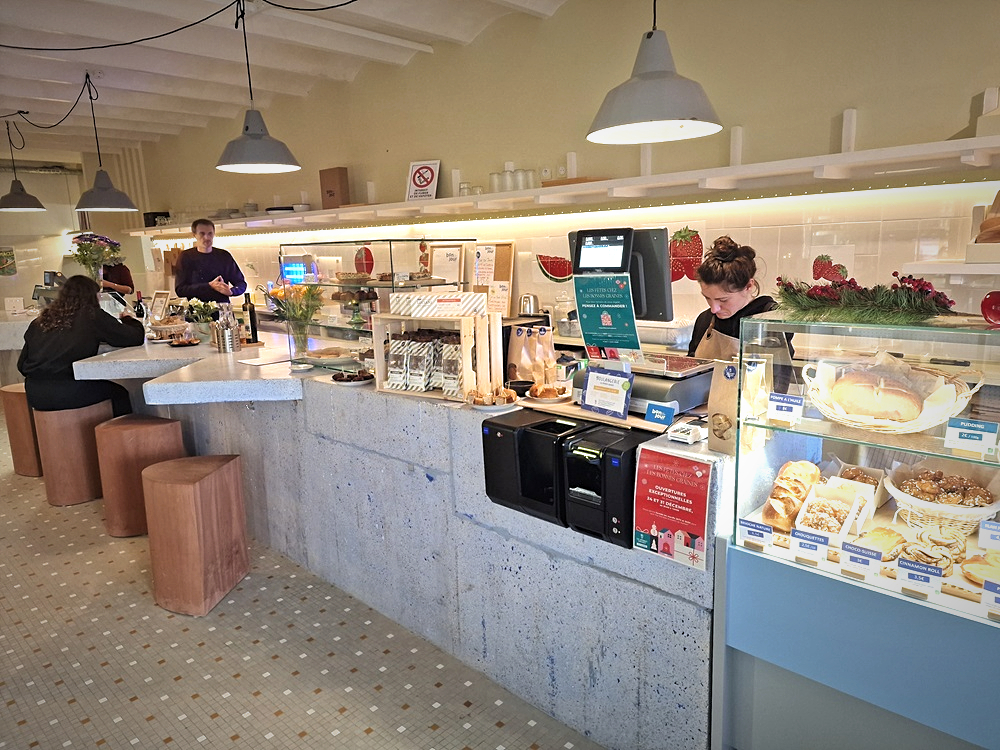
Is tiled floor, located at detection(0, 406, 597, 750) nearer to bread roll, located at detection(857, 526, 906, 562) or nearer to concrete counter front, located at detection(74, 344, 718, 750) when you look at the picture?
concrete counter front, located at detection(74, 344, 718, 750)

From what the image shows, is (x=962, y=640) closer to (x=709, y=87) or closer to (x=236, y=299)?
(x=709, y=87)

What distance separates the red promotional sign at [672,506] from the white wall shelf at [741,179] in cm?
212

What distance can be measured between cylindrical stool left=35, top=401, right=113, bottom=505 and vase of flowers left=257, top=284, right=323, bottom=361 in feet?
6.99

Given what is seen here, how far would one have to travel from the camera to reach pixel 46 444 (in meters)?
4.74

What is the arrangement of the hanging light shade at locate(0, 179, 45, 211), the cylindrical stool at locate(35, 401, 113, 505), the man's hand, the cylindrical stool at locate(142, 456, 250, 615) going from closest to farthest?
the cylindrical stool at locate(142, 456, 250, 615)
the cylindrical stool at locate(35, 401, 113, 505)
the man's hand
the hanging light shade at locate(0, 179, 45, 211)

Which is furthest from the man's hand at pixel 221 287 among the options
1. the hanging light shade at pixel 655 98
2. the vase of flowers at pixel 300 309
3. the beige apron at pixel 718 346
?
the beige apron at pixel 718 346

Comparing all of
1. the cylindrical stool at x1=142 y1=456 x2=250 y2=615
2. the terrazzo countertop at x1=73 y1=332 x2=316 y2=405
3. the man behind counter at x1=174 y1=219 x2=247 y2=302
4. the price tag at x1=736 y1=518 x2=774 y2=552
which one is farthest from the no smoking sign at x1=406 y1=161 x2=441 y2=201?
the price tag at x1=736 y1=518 x2=774 y2=552

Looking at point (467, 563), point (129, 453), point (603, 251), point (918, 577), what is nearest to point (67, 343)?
point (129, 453)

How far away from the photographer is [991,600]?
61.2 inches

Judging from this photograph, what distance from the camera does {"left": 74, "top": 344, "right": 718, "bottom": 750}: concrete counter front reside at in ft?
7.11

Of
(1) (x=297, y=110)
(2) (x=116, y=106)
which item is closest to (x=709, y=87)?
(1) (x=297, y=110)

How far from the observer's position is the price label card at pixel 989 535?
1562mm

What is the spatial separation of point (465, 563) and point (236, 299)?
630 cm

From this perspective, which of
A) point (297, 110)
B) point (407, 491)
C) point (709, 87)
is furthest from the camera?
point (297, 110)
